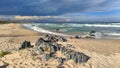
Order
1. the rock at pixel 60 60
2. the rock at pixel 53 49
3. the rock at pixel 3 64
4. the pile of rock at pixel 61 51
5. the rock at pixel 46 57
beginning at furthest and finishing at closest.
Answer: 1. the rock at pixel 53 49
2. the rock at pixel 46 57
3. the pile of rock at pixel 61 51
4. the rock at pixel 60 60
5. the rock at pixel 3 64

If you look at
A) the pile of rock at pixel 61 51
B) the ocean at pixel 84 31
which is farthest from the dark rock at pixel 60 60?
the ocean at pixel 84 31

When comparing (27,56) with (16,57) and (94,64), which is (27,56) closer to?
(16,57)

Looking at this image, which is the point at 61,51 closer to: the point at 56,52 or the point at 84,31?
the point at 56,52

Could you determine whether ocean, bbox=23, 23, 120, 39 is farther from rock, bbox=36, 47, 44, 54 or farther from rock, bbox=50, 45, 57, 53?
rock, bbox=36, 47, 44, 54

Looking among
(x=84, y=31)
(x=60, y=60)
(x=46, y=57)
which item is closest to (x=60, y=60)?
(x=60, y=60)

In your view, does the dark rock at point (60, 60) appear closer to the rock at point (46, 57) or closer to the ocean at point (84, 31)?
the rock at point (46, 57)

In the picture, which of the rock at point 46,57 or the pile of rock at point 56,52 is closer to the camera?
the pile of rock at point 56,52

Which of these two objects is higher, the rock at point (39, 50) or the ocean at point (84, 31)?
the rock at point (39, 50)

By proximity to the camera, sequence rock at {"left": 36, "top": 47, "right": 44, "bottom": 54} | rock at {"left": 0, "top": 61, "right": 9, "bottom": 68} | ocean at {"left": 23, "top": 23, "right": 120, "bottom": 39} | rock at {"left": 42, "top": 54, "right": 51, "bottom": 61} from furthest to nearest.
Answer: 1. ocean at {"left": 23, "top": 23, "right": 120, "bottom": 39}
2. rock at {"left": 36, "top": 47, "right": 44, "bottom": 54}
3. rock at {"left": 42, "top": 54, "right": 51, "bottom": 61}
4. rock at {"left": 0, "top": 61, "right": 9, "bottom": 68}

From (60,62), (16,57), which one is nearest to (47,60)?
(60,62)

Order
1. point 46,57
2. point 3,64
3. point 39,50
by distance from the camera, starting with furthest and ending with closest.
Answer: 1. point 39,50
2. point 46,57
3. point 3,64

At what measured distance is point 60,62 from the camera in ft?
28.6

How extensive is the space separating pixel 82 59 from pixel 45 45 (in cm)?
227

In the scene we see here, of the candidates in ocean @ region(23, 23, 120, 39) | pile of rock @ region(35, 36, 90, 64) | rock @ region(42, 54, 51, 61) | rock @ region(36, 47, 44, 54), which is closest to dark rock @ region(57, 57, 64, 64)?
pile of rock @ region(35, 36, 90, 64)
